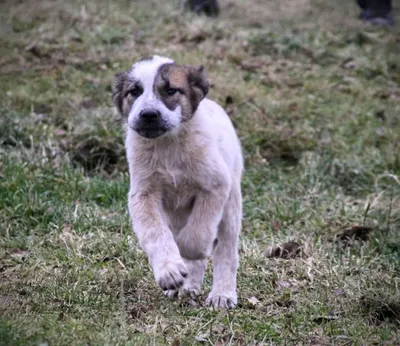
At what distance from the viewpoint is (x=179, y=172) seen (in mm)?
4938

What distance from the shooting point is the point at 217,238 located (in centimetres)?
531

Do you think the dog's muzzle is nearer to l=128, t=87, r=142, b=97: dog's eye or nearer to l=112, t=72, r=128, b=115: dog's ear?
l=128, t=87, r=142, b=97: dog's eye

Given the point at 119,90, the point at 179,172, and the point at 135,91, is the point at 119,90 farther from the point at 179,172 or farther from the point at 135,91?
the point at 179,172

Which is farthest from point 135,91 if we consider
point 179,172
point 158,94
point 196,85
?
point 179,172

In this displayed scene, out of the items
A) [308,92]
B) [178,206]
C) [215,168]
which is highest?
[215,168]

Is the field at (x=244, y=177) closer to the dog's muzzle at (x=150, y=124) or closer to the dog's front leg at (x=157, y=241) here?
the dog's front leg at (x=157, y=241)

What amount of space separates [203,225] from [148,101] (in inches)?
34.5

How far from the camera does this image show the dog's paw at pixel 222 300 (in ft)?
16.2

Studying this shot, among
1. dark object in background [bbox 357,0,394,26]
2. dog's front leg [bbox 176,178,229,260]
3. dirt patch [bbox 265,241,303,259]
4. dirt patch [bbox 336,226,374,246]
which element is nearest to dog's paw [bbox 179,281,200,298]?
dog's front leg [bbox 176,178,229,260]

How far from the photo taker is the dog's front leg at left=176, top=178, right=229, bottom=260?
4766 millimetres

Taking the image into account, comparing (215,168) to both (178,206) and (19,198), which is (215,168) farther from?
(19,198)

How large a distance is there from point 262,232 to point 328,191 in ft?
4.88

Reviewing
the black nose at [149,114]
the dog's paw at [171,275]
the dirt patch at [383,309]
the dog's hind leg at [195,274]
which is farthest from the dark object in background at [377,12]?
the dog's paw at [171,275]

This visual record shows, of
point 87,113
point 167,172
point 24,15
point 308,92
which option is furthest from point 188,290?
point 24,15
